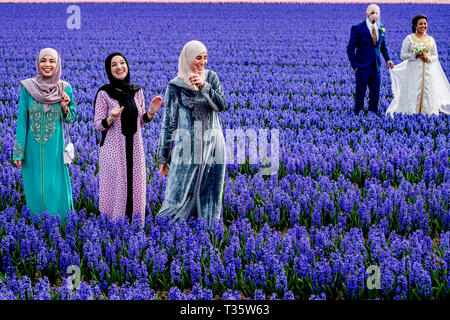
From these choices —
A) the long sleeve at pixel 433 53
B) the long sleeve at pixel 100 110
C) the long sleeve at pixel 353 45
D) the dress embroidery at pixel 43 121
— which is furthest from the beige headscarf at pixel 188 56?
the long sleeve at pixel 433 53

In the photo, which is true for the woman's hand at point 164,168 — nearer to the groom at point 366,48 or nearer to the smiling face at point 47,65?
the smiling face at point 47,65

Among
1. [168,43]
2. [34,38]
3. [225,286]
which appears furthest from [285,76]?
[34,38]

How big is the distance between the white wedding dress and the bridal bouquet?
7cm

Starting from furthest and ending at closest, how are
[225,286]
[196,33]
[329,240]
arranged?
[196,33] < [329,240] < [225,286]

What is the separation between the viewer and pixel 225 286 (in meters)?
4.16

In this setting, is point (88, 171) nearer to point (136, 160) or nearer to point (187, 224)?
point (136, 160)

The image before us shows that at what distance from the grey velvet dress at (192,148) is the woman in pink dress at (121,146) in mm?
237

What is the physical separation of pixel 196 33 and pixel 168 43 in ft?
12.8

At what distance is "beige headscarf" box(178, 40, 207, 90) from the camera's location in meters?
4.60

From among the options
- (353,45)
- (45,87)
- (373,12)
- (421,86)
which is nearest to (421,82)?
(421,86)

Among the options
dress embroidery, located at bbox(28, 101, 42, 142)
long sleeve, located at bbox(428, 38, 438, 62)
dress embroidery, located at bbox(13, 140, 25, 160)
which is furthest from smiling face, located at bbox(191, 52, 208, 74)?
long sleeve, located at bbox(428, 38, 438, 62)
